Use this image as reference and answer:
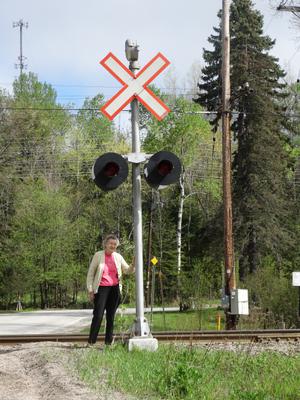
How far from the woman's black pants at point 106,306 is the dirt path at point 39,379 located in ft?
2.35

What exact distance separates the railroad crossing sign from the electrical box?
10062 millimetres

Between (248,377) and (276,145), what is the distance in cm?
2847

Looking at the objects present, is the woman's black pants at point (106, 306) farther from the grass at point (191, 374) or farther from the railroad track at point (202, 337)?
the railroad track at point (202, 337)

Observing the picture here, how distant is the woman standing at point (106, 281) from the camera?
8.74 m

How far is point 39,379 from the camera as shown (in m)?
6.56

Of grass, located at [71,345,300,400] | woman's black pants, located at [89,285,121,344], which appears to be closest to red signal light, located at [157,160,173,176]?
woman's black pants, located at [89,285,121,344]

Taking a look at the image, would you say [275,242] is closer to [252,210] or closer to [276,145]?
[252,210]

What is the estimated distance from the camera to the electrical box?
57.8 feet

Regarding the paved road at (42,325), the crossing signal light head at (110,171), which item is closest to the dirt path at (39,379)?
the crossing signal light head at (110,171)

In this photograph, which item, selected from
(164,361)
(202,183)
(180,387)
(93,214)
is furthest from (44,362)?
(93,214)

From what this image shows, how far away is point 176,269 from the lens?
157 ft

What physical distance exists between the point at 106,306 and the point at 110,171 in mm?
1902

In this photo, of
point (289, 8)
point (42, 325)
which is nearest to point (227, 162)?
point (289, 8)

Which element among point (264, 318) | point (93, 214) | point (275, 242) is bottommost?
point (264, 318)
